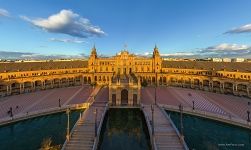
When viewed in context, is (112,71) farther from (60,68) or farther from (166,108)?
(166,108)

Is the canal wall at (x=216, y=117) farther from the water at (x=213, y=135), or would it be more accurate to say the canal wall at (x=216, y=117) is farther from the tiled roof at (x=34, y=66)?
the tiled roof at (x=34, y=66)

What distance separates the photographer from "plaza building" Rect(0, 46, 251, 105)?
80.4m

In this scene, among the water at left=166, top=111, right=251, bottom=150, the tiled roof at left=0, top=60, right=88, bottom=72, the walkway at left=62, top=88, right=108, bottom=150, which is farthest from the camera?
the tiled roof at left=0, top=60, right=88, bottom=72

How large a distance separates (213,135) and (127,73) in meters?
68.4

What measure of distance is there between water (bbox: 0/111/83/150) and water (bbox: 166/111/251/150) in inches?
1015

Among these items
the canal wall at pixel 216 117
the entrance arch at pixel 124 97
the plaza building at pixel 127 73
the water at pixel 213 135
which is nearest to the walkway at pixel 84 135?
the entrance arch at pixel 124 97

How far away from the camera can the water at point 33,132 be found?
36.4m

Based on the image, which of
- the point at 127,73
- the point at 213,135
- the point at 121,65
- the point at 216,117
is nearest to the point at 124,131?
the point at 213,135

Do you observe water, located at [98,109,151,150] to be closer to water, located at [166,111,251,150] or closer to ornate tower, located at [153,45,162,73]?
water, located at [166,111,251,150]

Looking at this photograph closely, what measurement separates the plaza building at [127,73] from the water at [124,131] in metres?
19.2

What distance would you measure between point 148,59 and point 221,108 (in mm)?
54898

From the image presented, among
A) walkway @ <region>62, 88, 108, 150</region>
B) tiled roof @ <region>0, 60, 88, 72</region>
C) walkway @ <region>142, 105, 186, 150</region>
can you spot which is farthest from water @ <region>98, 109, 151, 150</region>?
tiled roof @ <region>0, 60, 88, 72</region>

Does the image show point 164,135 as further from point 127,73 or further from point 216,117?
point 127,73

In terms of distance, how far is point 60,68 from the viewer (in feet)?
325
